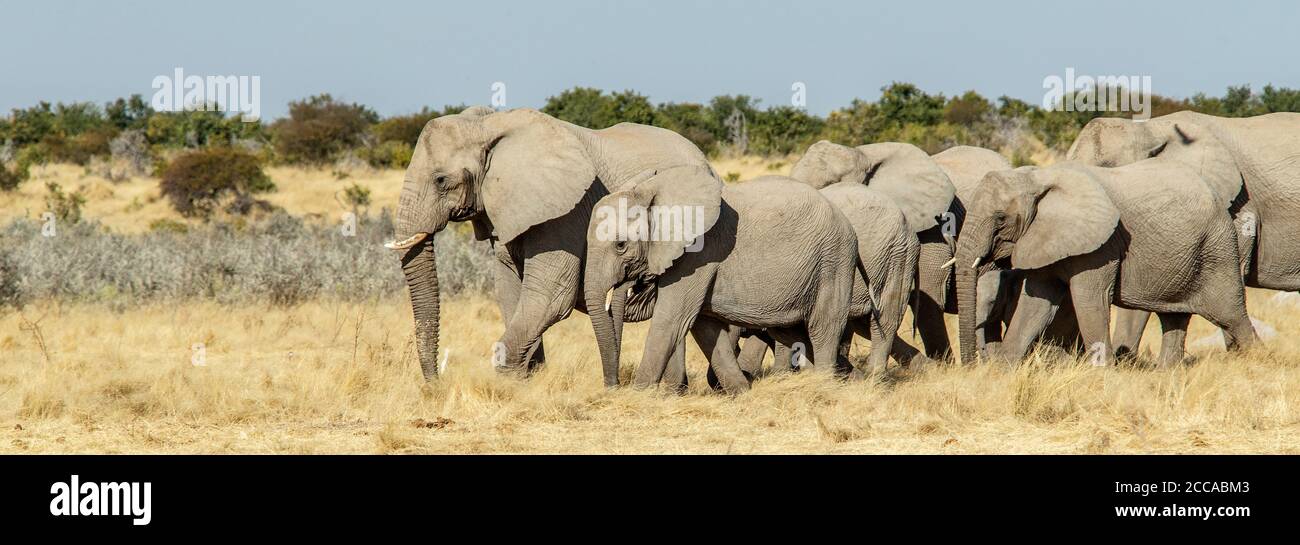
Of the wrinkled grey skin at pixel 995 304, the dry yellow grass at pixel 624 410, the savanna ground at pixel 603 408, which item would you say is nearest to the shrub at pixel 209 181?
the savanna ground at pixel 603 408

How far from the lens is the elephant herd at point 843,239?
1033cm

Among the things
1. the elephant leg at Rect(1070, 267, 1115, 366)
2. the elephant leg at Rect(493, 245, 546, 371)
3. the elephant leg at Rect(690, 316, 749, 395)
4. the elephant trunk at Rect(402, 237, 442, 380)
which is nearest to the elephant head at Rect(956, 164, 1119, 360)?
the elephant leg at Rect(1070, 267, 1115, 366)

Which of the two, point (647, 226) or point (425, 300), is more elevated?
point (647, 226)

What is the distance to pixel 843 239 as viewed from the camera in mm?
10734

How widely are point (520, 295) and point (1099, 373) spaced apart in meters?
4.01

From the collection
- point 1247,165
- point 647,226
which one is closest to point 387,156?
point 1247,165

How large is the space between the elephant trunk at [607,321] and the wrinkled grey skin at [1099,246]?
2.79 m

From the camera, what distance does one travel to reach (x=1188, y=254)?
1208cm

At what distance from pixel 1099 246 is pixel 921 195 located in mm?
1771

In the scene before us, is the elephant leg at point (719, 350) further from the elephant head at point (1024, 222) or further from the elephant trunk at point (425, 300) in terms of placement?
the elephant head at point (1024, 222)

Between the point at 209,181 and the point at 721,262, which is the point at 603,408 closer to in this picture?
the point at 721,262

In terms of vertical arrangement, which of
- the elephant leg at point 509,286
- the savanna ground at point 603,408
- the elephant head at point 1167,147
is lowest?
the savanna ground at point 603,408
